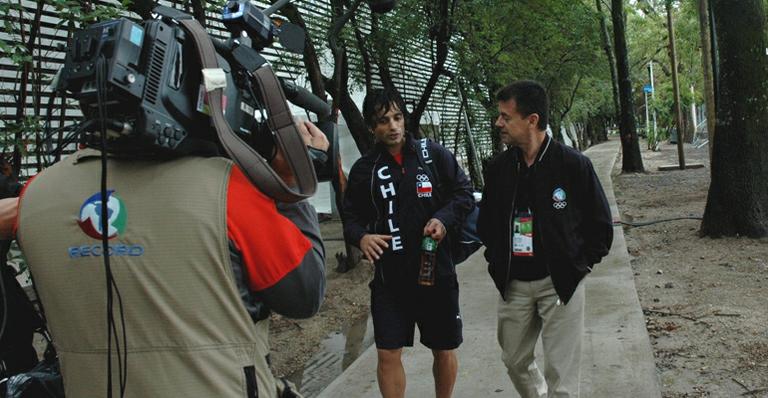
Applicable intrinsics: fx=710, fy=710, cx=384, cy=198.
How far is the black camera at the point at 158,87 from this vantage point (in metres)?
1.50

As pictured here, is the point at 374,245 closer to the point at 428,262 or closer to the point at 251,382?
the point at 428,262

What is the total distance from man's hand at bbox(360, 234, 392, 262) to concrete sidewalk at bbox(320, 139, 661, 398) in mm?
1342

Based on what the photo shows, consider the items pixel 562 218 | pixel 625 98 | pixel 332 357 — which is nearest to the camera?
pixel 562 218

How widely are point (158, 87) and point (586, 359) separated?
13.4 ft

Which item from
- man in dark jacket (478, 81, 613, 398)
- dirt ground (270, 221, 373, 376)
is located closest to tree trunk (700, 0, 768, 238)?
dirt ground (270, 221, 373, 376)

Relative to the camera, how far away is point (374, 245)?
366cm

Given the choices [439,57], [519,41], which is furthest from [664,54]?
[439,57]

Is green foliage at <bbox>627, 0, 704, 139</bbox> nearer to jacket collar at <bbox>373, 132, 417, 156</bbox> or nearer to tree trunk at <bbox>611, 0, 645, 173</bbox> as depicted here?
tree trunk at <bbox>611, 0, 645, 173</bbox>

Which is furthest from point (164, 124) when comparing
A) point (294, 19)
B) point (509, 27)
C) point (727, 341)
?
point (509, 27)

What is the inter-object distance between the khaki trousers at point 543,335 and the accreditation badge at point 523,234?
0.16 meters

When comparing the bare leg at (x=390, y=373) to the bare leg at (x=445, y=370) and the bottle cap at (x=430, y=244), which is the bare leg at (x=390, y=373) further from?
the bottle cap at (x=430, y=244)

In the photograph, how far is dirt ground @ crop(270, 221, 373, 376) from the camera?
18.8 feet

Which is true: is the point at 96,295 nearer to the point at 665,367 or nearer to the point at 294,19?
the point at 665,367

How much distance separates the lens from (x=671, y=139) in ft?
153
